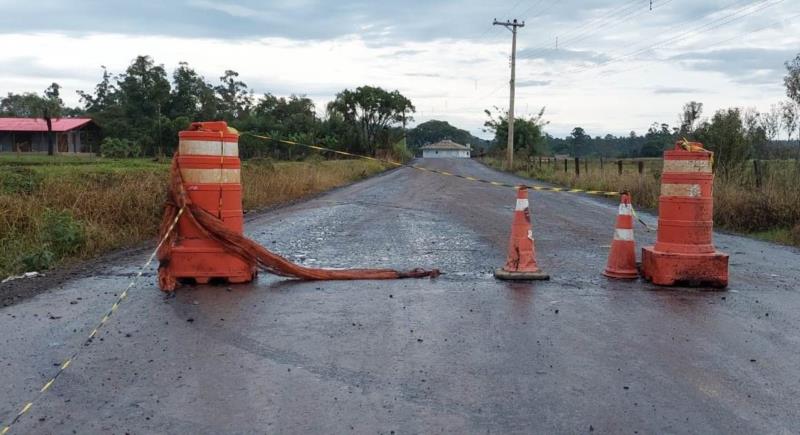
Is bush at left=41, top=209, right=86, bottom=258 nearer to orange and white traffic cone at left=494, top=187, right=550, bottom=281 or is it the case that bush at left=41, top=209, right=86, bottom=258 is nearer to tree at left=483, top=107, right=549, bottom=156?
orange and white traffic cone at left=494, top=187, right=550, bottom=281

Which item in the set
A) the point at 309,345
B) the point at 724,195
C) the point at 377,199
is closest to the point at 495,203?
the point at 377,199

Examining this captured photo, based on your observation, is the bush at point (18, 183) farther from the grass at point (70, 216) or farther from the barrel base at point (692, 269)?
the barrel base at point (692, 269)

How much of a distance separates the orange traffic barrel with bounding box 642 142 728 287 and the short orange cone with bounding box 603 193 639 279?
0.34 metres

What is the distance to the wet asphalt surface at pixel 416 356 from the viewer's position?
3.65 meters

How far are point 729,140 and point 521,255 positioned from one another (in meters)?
15.5

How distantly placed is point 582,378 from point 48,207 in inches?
347

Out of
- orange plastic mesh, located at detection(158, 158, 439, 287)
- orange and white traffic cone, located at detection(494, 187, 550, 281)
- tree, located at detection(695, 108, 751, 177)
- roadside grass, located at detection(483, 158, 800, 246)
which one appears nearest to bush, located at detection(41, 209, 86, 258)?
orange plastic mesh, located at detection(158, 158, 439, 287)

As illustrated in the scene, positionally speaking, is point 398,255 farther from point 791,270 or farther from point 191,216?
point 791,270

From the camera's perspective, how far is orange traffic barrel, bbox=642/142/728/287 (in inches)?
272

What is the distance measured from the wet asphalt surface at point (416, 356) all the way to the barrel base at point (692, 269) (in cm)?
16

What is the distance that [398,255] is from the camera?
8.98 m

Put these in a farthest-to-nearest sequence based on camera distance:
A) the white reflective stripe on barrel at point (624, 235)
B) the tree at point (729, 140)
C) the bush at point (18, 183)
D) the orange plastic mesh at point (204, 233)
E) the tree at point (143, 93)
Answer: the tree at point (143, 93) < the tree at point (729, 140) < the bush at point (18, 183) < the white reflective stripe on barrel at point (624, 235) < the orange plastic mesh at point (204, 233)

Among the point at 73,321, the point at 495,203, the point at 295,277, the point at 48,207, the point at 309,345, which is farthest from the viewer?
the point at 495,203

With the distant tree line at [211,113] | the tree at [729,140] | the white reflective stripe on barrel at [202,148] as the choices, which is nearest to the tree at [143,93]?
the distant tree line at [211,113]
